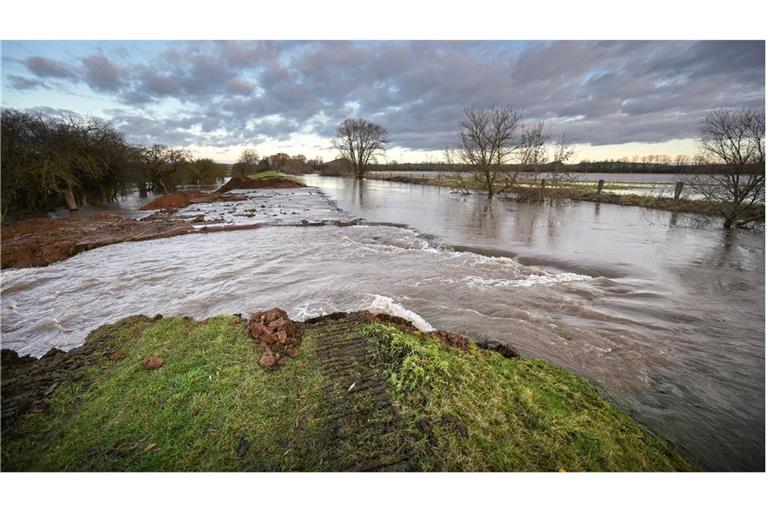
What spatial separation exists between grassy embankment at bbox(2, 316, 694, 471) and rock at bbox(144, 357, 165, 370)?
0.06 m

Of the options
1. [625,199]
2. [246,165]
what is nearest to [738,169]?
[625,199]

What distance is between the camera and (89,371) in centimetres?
295

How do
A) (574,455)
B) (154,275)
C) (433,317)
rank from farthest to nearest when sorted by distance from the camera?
(154,275)
(433,317)
(574,455)

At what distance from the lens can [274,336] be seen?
10.9 ft

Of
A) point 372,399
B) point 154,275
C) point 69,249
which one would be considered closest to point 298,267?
point 154,275

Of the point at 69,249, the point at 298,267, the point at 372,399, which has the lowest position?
the point at 372,399

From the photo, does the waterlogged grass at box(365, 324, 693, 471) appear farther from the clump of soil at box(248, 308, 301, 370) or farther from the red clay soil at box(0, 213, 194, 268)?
the red clay soil at box(0, 213, 194, 268)

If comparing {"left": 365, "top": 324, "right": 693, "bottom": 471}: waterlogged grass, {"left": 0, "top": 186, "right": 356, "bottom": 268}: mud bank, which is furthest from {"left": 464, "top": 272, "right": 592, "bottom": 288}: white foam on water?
{"left": 0, "top": 186, "right": 356, "bottom": 268}: mud bank

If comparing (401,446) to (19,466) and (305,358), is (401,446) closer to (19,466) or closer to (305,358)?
(305,358)

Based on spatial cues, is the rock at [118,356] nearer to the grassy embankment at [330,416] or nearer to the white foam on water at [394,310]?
the grassy embankment at [330,416]

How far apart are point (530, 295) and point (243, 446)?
4796mm

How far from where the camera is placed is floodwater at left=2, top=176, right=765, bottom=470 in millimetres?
3035

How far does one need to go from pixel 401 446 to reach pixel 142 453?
172 cm

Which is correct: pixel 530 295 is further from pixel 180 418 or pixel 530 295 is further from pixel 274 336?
pixel 180 418
